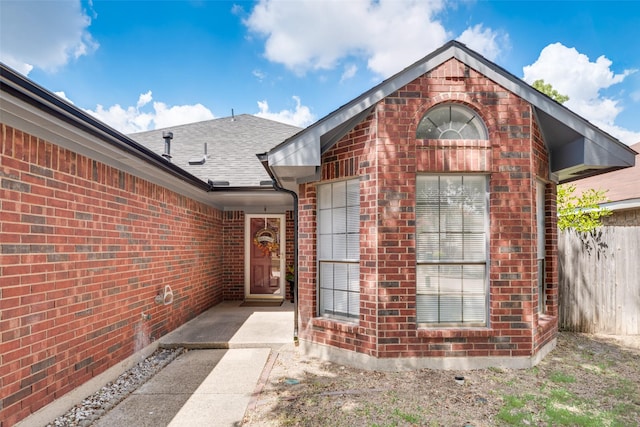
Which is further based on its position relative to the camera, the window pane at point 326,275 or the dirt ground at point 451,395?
the window pane at point 326,275

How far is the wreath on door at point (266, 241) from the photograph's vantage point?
9297mm

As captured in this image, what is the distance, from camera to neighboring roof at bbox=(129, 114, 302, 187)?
25.5 feet

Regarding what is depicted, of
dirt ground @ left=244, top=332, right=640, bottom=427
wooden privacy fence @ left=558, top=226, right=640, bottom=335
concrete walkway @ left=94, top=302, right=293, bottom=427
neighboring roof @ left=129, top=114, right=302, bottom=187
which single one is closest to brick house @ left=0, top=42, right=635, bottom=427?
dirt ground @ left=244, top=332, right=640, bottom=427

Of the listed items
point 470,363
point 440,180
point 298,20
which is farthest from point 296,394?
point 298,20

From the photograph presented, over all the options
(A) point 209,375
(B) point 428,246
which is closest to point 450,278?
(B) point 428,246

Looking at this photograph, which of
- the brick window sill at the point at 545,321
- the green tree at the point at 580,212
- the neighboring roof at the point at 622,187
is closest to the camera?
the brick window sill at the point at 545,321

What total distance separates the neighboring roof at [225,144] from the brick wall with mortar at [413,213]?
354cm

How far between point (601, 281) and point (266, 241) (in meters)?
7.49

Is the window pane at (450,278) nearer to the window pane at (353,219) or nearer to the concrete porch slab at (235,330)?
the window pane at (353,219)

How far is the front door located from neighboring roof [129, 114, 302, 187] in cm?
174

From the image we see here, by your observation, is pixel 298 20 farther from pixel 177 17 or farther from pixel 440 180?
pixel 440 180

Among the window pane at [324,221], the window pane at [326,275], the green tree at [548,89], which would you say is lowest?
the window pane at [326,275]

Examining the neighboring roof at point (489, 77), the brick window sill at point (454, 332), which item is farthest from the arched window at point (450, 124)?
the brick window sill at point (454, 332)

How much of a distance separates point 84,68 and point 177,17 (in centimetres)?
239
